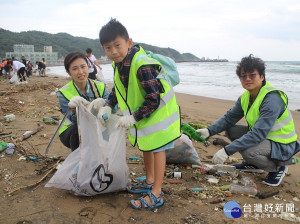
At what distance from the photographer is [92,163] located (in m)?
1.95

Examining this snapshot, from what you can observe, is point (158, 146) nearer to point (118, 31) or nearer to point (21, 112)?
point (118, 31)

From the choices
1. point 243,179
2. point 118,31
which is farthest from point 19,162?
point 243,179

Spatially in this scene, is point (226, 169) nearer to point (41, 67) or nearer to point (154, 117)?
point (154, 117)

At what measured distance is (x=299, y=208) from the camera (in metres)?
2.11

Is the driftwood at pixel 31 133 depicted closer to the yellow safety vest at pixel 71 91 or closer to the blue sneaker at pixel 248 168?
the yellow safety vest at pixel 71 91

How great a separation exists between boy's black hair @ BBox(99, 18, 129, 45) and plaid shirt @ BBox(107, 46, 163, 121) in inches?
6.0

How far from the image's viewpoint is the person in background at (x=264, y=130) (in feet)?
7.72

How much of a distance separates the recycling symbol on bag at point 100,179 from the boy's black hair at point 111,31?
95 cm

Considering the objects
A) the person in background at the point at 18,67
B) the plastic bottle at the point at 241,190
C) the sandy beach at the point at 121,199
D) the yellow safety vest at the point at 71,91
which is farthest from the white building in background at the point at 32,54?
the plastic bottle at the point at 241,190

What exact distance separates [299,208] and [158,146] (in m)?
1.32

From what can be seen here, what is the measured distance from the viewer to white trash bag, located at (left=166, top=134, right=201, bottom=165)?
2.76 m

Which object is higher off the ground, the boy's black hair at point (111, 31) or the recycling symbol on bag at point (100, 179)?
the boy's black hair at point (111, 31)

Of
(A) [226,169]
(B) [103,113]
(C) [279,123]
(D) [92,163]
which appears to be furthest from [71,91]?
(C) [279,123]

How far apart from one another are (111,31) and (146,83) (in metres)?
0.44
